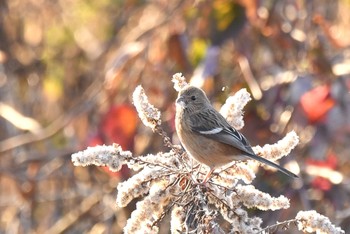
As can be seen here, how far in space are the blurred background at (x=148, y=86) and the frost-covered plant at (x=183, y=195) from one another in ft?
6.56

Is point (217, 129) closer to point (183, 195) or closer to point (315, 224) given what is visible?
point (183, 195)

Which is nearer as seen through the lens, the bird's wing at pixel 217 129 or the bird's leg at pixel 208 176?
the bird's leg at pixel 208 176

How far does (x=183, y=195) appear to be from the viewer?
2773 mm

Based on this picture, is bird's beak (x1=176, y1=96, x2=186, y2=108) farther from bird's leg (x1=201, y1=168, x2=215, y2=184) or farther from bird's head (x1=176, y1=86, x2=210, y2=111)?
bird's leg (x1=201, y1=168, x2=215, y2=184)

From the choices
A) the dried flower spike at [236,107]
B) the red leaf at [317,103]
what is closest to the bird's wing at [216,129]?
the dried flower spike at [236,107]

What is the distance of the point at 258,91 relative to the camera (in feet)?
18.1

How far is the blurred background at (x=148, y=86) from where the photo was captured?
17.4 ft

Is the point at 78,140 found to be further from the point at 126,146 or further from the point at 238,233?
the point at 238,233

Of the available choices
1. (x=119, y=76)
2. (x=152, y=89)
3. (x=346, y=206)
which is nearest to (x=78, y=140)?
(x=152, y=89)

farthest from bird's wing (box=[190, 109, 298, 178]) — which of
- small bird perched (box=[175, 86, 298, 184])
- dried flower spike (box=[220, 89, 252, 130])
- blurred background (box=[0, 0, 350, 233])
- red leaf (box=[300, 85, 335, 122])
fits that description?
red leaf (box=[300, 85, 335, 122])

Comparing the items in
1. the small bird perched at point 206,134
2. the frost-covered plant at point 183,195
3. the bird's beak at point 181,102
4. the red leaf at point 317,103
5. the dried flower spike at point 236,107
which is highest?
the red leaf at point 317,103

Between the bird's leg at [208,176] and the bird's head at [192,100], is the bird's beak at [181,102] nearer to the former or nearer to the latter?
the bird's head at [192,100]

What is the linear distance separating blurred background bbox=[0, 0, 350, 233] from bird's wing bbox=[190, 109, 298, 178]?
926 millimetres

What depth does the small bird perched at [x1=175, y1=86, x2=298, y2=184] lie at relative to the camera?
350 cm
